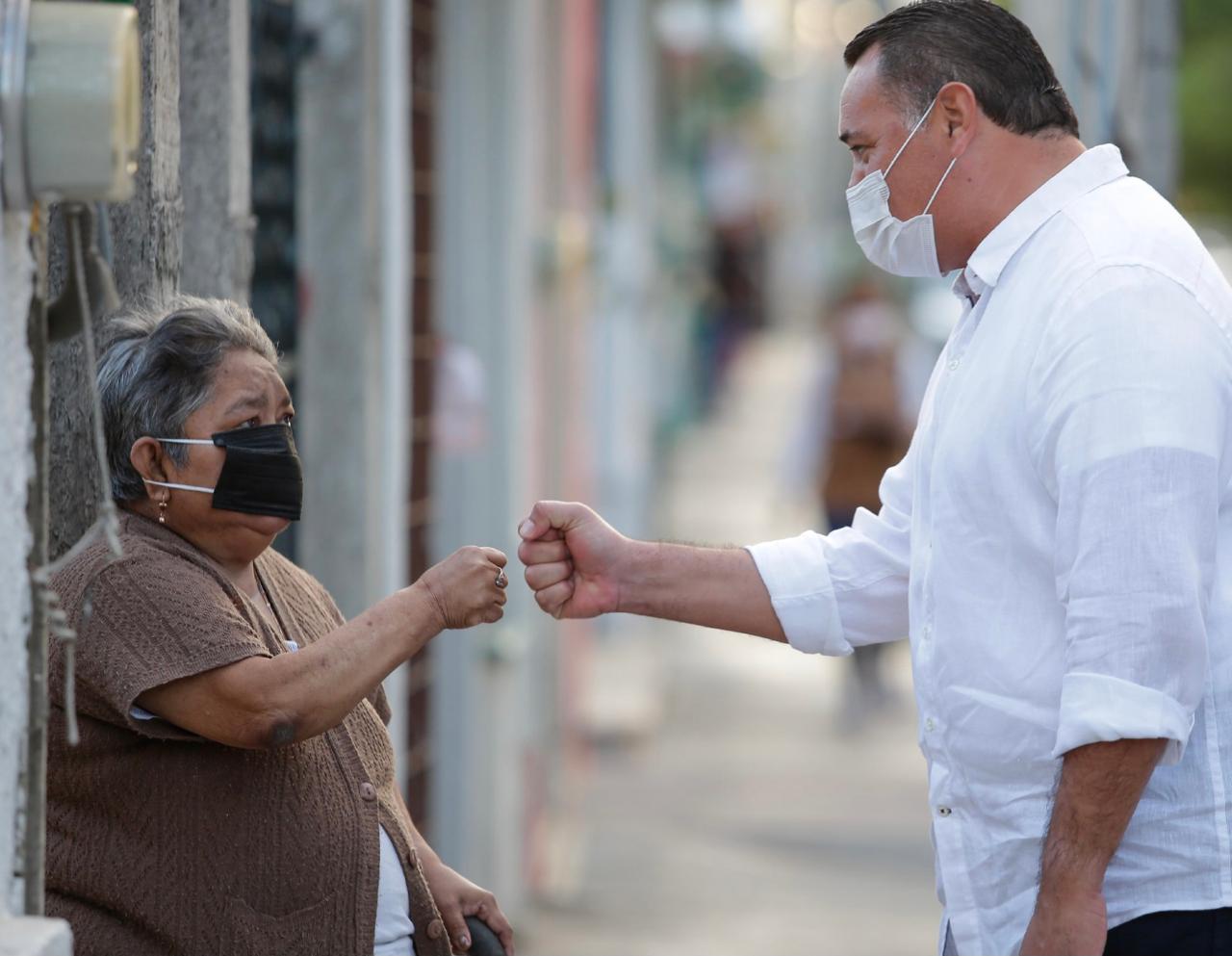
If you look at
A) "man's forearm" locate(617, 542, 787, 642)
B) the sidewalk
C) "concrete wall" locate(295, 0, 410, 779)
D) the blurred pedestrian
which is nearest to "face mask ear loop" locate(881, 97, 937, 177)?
"man's forearm" locate(617, 542, 787, 642)

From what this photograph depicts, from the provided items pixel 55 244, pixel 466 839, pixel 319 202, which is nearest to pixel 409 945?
pixel 55 244

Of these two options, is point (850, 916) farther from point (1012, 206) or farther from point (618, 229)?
point (618, 229)

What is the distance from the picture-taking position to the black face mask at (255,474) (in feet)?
8.05

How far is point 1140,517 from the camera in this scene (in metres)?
2.18

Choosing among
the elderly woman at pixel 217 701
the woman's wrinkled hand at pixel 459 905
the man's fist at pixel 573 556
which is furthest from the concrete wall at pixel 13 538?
the man's fist at pixel 573 556

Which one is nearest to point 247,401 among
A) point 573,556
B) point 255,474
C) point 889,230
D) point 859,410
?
point 255,474

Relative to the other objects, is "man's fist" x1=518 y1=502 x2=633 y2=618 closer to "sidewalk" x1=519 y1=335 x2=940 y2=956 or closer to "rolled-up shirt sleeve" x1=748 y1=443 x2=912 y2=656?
"rolled-up shirt sleeve" x1=748 y1=443 x2=912 y2=656

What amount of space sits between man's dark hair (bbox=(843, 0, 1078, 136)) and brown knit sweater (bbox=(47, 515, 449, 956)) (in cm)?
128

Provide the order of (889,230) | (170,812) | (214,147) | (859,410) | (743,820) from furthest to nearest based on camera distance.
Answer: (859,410) → (743,820) → (214,147) → (889,230) → (170,812)

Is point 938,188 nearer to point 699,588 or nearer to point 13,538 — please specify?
point 699,588

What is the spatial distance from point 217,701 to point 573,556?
922mm

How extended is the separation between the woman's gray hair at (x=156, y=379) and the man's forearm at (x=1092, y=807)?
1314 millimetres

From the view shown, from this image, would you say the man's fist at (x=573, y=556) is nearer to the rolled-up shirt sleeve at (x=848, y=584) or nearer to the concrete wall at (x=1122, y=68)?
the rolled-up shirt sleeve at (x=848, y=584)

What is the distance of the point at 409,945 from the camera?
101 inches
